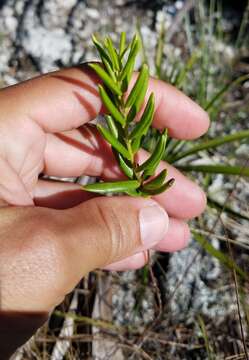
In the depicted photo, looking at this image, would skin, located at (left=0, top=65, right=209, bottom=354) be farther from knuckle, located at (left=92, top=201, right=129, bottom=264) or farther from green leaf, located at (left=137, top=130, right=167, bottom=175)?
green leaf, located at (left=137, top=130, right=167, bottom=175)

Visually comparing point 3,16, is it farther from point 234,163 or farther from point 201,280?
point 201,280

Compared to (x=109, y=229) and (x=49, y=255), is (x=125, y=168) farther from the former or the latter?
(x=49, y=255)

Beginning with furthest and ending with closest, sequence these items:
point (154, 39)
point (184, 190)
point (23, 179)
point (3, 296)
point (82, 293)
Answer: point (154, 39) < point (82, 293) < point (184, 190) < point (23, 179) < point (3, 296)

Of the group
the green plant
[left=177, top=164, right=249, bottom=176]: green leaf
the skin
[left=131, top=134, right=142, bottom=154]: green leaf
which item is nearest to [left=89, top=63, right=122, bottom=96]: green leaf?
the green plant

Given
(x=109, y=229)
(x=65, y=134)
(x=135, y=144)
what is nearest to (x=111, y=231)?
(x=109, y=229)

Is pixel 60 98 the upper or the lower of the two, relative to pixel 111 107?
lower

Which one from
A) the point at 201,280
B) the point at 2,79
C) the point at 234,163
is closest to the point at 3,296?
the point at 201,280
